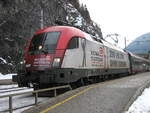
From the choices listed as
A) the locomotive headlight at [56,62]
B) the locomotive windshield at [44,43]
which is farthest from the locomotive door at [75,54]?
the locomotive windshield at [44,43]

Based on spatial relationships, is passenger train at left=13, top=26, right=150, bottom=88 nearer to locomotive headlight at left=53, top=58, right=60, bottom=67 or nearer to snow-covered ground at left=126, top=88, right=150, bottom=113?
locomotive headlight at left=53, top=58, right=60, bottom=67

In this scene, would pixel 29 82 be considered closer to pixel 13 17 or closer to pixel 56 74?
pixel 56 74

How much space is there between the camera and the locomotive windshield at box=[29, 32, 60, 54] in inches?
559

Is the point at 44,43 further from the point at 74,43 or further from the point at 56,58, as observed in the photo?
the point at 74,43

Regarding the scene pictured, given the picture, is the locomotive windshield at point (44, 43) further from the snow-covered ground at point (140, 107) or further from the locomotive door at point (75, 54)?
the snow-covered ground at point (140, 107)

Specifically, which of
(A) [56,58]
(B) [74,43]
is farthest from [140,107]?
(B) [74,43]

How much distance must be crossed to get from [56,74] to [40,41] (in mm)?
2524

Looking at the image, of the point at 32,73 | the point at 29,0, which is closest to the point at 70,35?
the point at 32,73

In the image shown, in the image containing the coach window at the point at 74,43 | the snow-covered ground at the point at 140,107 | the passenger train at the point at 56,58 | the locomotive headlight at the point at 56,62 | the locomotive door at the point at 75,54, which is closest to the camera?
the snow-covered ground at the point at 140,107

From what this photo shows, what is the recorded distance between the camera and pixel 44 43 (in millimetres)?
14617

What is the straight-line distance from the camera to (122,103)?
10844 millimetres

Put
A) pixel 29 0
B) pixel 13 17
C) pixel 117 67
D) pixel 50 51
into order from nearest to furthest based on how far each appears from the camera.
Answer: pixel 50 51, pixel 117 67, pixel 13 17, pixel 29 0

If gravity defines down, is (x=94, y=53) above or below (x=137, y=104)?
Answer: above

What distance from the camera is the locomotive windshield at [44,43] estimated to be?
14189 mm
